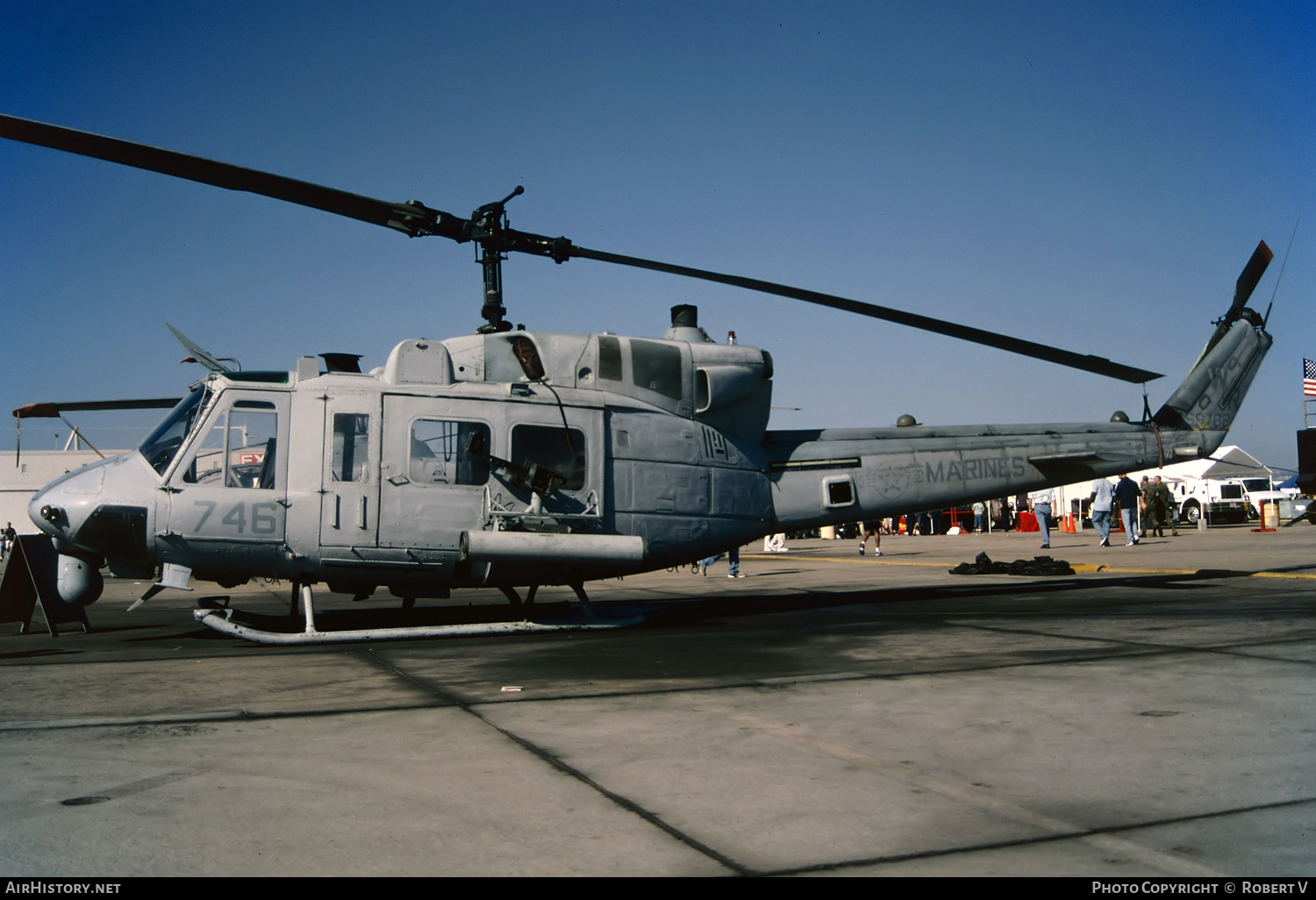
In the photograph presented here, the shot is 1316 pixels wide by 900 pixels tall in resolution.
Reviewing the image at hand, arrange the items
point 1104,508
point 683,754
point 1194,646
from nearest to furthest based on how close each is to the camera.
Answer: point 683,754 < point 1194,646 < point 1104,508

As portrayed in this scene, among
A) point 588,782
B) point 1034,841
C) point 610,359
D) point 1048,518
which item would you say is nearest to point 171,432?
point 610,359

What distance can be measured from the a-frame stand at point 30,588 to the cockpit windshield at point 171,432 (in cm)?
246

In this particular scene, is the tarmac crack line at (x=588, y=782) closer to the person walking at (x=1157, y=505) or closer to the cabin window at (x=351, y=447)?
the cabin window at (x=351, y=447)

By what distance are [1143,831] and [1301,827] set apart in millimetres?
498

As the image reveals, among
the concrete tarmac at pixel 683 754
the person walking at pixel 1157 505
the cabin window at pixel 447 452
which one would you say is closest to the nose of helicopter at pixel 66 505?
the concrete tarmac at pixel 683 754

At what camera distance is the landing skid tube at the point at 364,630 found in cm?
845

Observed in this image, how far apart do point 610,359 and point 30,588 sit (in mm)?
6893

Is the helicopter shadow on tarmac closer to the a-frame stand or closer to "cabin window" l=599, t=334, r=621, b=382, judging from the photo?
the a-frame stand

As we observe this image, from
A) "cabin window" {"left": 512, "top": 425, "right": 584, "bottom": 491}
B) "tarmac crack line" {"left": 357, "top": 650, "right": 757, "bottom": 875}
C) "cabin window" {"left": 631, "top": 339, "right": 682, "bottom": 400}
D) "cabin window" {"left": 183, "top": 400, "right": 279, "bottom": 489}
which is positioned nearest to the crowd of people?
"cabin window" {"left": 631, "top": 339, "right": 682, "bottom": 400}

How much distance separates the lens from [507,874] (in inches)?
111

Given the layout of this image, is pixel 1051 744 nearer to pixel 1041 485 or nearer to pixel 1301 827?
pixel 1301 827

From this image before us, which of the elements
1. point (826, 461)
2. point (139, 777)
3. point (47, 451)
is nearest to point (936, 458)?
point (826, 461)

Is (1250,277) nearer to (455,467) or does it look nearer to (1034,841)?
(455,467)

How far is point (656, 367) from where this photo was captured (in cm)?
1023
